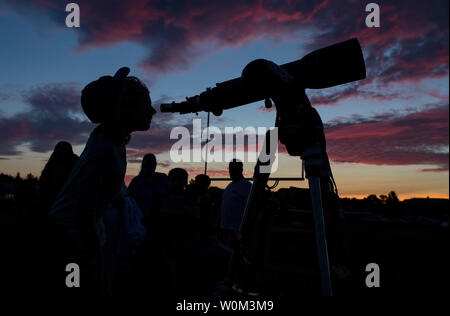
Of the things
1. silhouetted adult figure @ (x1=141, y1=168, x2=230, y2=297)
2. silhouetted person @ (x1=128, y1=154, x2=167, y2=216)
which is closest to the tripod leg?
silhouetted adult figure @ (x1=141, y1=168, x2=230, y2=297)

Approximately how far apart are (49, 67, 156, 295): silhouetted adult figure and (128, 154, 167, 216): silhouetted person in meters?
2.82

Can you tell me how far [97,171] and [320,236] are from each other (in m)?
1.34

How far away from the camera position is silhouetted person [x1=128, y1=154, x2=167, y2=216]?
13.9ft

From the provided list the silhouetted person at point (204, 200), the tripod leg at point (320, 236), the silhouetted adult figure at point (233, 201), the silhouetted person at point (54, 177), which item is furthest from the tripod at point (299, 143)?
the silhouetted person at point (204, 200)

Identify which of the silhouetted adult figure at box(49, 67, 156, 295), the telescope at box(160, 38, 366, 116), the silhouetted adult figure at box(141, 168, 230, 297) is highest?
the telescope at box(160, 38, 366, 116)

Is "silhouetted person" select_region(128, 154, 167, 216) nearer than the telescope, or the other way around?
the telescope

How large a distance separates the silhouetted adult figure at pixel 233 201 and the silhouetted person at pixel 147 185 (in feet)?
3.20

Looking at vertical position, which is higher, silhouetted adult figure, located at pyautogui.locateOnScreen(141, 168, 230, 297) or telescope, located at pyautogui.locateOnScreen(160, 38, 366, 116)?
telescope, located at pyautogui.locateOnScreen(160, 38, 366, 116)

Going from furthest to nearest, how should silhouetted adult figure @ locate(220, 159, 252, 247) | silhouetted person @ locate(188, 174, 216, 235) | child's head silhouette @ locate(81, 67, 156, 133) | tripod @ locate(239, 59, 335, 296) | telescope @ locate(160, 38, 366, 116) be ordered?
silhouetted person @ locate(188, 174, 216, 235) → silhouetted adult figure @ locate(220, 159, 252, 247) → telescope @ locate(160, 38, 366, 116) → tripod @ locate(239, 59, 335, 296) → child's head silhouette @ locate(81, 67, 156, 133)

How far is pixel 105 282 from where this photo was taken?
52.8 inches

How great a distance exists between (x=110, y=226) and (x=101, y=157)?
0.56 metres

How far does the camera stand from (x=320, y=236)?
1817mm

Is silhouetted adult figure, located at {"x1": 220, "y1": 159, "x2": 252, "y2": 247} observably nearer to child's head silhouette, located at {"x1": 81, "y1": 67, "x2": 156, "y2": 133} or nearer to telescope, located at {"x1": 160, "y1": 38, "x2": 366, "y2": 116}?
telescope, located at {"x1": 160, "y1": 38, "x2": 366, "y2": 116}
